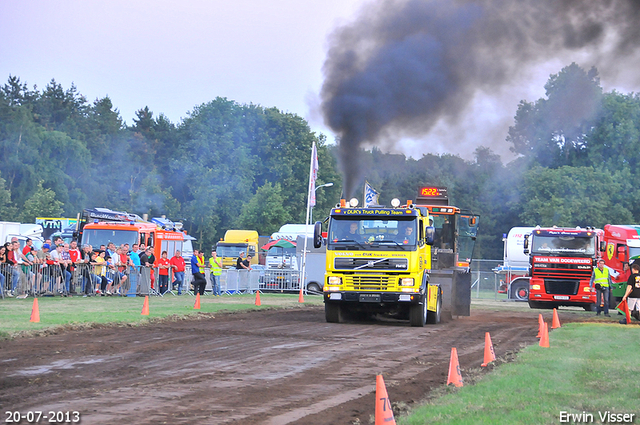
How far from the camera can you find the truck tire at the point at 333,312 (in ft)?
66.6

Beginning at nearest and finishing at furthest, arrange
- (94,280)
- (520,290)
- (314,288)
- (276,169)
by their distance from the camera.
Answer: (94,280)
(314,288)
(520,290)
(276,169)

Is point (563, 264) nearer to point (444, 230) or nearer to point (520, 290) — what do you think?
point (444, 230)

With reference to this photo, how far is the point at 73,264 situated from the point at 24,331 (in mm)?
11743

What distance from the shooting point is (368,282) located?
19.5 m

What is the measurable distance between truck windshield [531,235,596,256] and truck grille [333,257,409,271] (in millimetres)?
14324

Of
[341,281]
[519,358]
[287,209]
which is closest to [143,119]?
[287,209]

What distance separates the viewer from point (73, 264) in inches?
1006

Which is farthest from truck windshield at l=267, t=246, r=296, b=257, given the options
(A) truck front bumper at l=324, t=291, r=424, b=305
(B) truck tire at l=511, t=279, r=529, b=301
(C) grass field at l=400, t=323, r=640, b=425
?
(C) grass field at l=400, t=323, r=640, b=425

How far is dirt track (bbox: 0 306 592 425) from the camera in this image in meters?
7.98

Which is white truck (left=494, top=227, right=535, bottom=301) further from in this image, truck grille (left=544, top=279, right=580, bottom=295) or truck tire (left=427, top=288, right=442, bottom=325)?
truck tire (left=427, top=288, right=442, bottom=325)

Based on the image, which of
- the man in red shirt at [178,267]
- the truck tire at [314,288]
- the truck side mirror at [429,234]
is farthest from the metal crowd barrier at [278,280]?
the truck side mirror at [429,234]

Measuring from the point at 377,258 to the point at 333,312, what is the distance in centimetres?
212

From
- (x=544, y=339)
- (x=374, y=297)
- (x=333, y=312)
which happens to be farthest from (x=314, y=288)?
(x=544, y=339)

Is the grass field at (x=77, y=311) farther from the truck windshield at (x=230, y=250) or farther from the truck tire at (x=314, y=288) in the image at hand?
the truck windshield at (x=230, y=250)
